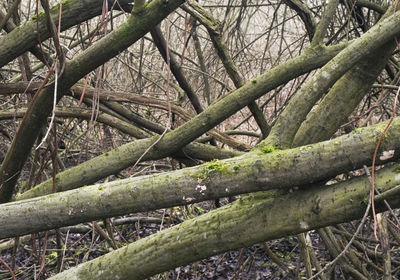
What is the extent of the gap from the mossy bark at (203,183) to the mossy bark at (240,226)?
70 millimetres

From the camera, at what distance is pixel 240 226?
5.11 feet

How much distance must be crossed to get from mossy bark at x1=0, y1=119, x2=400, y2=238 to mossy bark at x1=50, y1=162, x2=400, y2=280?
0.07 metres

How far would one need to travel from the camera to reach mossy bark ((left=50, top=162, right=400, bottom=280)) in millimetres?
1416

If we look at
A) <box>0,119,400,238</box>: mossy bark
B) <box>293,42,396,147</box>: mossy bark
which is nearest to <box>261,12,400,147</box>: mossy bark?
<box>293,42,396,147</box>: mossy bark

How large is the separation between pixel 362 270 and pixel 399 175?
7.40 ft

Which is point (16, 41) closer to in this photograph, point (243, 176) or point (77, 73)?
point (77, 73)

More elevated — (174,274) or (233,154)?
(233,154)

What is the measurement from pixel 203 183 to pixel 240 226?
0.24 meters

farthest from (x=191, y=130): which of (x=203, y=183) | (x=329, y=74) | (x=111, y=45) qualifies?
(x=203, y=183)

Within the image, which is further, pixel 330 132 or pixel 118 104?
pixel 118 104

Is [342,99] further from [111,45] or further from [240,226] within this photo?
[111,45]

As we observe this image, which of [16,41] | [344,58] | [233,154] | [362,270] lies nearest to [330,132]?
[344,58]

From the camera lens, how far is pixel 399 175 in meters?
1.35

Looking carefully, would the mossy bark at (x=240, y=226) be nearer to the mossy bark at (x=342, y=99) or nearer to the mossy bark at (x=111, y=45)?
the mossy bark at (x=342, y=99)
